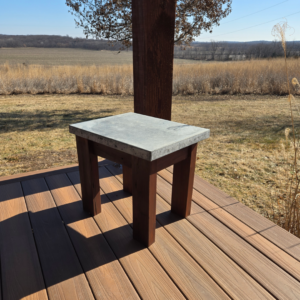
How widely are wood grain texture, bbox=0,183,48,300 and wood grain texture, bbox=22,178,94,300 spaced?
0.04 metres

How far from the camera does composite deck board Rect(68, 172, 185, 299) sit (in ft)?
3.90

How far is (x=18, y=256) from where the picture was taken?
139 centimetres

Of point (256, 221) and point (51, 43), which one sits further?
point (51, 43)

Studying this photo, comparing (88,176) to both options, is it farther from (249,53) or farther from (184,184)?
(249,53)

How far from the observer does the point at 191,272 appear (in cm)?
129

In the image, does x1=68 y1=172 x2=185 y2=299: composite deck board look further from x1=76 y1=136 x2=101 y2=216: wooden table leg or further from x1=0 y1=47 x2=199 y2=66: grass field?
x1=0 y1=47 x2=199 y2=66: grass field

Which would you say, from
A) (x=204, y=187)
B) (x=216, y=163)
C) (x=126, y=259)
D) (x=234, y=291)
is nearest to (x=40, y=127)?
(x=216, y=163)

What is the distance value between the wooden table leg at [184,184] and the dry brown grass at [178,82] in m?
6.56

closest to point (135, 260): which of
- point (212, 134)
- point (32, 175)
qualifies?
point (32, 175)

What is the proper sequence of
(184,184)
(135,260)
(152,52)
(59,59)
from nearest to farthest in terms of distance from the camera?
(135,260) < (184,184) < (152,52) < (59,59)

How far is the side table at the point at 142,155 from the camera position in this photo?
131cm

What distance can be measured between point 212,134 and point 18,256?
3.60 m

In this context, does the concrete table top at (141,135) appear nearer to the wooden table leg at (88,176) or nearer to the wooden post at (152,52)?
the wooden table leg at (88,176)

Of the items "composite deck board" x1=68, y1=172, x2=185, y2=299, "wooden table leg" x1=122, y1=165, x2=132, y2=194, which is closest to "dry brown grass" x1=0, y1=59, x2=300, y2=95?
"wooden table leg" x1=122, y1=165, x2=132, y2=194
